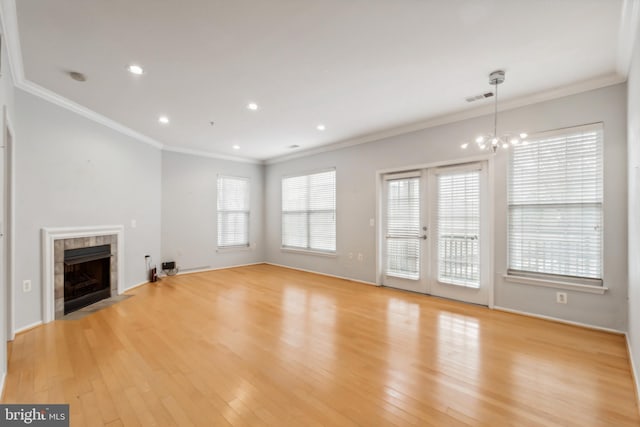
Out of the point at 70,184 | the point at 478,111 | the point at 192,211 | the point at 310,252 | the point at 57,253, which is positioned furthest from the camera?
the point at 310,252

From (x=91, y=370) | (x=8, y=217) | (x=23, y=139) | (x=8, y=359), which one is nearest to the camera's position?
(x=91, y=370)

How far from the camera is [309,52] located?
8.65ft

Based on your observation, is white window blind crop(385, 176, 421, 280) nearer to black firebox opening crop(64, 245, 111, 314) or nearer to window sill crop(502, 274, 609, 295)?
window sill crop(502, 274, 609, 295)

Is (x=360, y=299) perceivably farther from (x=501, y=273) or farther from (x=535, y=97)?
(x=535, y=97)

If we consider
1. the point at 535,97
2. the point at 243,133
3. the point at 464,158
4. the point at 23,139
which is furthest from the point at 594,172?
the point at 23,139

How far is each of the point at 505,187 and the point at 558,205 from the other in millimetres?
589

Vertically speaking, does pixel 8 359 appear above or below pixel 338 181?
below

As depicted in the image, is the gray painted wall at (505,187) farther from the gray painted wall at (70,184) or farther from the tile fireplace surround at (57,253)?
the tile fireplace surround at (57,253)

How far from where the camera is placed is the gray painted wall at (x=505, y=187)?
307 centimetres

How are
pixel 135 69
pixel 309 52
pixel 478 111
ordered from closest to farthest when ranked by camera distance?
pixel 309 52, pixel 135 69, pixel 478 111

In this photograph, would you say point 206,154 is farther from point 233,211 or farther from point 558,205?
point 558,205

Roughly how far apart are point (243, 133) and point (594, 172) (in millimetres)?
4872

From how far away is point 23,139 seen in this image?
10.6 feet

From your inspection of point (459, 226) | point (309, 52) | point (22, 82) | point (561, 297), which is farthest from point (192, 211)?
point (561, 297)
